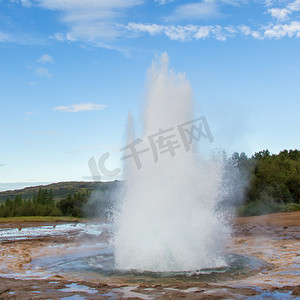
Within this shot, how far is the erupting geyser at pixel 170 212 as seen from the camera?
12.1 meters

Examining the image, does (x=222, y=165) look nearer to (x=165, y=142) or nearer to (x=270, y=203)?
(x=165, y=142)

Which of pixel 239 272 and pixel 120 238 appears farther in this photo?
pixel 120 238

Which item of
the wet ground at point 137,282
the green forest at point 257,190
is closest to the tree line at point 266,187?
the green forest at point 257,190

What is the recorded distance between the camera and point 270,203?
1631 inches

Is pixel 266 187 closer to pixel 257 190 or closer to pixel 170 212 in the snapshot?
pixel 257 190

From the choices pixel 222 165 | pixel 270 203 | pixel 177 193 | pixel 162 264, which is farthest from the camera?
pixel 270 203

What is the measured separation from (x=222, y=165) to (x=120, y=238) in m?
5.28

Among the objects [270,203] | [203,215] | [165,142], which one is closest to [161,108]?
[165,142]

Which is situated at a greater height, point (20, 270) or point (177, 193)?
point (177, 193)

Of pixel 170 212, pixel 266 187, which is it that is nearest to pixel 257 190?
pixel 266 187

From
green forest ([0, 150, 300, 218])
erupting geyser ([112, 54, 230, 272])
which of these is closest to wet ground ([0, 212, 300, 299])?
erupting geyser ([112, 54, 230, 272])

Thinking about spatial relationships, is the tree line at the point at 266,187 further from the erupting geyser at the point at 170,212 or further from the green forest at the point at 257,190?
the erupting geyser at the point at 170,212

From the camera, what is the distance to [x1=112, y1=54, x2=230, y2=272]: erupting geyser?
12102mm

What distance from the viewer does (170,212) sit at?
12.8 m
